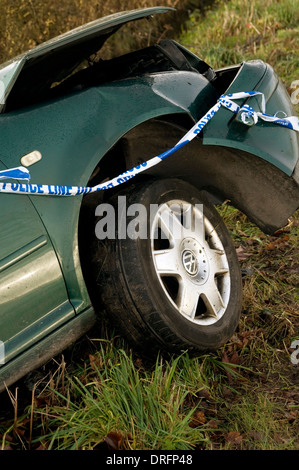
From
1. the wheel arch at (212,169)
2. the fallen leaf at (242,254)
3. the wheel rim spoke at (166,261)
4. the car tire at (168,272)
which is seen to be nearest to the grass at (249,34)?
the fallen leaf at (242,254)

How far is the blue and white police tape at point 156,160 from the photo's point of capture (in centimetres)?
222

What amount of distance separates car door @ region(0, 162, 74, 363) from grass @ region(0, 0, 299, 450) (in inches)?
11.3

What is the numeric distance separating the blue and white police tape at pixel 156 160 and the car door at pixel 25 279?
46 mm

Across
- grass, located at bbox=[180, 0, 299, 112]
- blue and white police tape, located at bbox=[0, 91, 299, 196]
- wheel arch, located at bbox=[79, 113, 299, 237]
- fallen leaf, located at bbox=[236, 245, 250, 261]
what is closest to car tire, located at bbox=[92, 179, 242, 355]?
blue and white police tape, located at bbox=[0, 91, 299, 196]

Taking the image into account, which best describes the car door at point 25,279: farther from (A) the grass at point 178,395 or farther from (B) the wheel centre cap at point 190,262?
(B) the wheel centre cap at point 190,262

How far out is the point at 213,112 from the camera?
292 cm

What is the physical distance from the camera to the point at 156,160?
2750mm

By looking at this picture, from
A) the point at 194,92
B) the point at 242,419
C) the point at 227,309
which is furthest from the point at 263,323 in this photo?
the point at 194,92

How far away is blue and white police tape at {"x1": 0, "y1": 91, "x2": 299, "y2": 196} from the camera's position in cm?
222

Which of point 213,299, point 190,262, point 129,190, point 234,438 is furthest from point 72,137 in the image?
point 234,438

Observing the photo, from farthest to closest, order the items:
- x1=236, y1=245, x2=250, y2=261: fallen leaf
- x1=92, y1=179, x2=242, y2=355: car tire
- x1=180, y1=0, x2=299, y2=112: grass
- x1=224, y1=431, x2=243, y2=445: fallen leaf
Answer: x1=180, y1=0, x2=299, y2=112: grass, x1=236, y1=245, x2=250, y2=261: fallen leaf, x1=92, y1=179, x2=242, y2=355: car tire, x1=224, y1=431, x2=243, y2=445: fallen leaf

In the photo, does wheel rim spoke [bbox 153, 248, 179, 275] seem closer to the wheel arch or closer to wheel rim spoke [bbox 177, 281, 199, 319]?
wheel rim spoke [bbox 177, 281, 199, 319]

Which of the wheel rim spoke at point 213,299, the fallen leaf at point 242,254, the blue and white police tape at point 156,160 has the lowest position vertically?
the fallen leaf at point 242,254
